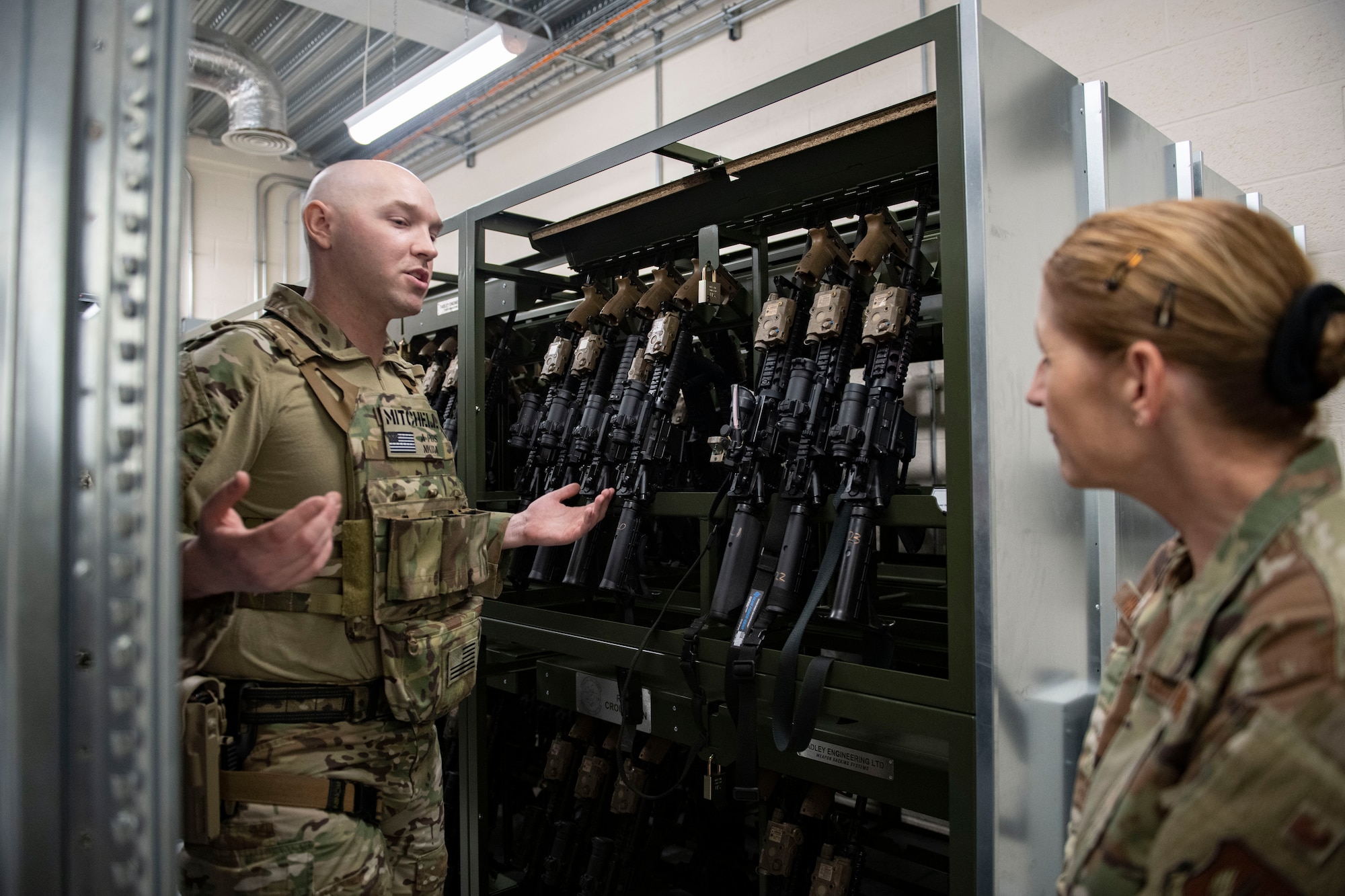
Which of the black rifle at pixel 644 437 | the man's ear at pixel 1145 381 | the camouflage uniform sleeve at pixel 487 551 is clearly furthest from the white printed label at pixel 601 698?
the man's ear at pixel 1145 381

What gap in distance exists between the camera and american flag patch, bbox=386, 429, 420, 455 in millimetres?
1541

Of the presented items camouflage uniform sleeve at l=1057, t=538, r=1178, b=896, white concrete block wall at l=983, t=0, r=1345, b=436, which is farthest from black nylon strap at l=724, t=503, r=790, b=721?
white concrete block wall at l=983, t=0, r=1345, b=436

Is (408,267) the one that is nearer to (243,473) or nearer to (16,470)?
(243,473)

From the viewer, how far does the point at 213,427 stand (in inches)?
52.9

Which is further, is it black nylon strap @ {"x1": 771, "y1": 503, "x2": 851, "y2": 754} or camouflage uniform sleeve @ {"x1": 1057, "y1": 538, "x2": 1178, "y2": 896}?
black nylon strap @ {"x1": 771, "y1": 503, "x2": 851, "y2": 754}

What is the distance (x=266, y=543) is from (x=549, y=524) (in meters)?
0.80

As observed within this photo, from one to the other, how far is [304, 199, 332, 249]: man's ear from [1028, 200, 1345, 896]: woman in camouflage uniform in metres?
1.29

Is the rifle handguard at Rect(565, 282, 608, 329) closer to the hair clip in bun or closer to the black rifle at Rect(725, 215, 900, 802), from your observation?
the black rifle at Rect(725, 215, 900, 802)

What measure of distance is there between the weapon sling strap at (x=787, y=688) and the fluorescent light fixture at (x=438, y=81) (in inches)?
105

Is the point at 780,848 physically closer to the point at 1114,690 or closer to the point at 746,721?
the point at 746,721

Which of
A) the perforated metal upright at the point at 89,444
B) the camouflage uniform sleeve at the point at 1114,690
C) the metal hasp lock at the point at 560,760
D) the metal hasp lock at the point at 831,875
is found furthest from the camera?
the metal hasp lock at the point at 560,760

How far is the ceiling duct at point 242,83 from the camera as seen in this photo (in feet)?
16.4

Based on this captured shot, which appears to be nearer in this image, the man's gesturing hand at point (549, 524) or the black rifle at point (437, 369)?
the man's gesturing hand at point (549, 524)

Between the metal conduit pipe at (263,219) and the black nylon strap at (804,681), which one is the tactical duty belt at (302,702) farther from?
the metal conduit pipe at (263,219)
